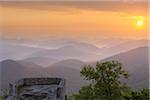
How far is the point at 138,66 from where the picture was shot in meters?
5.05

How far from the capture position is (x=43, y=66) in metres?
5.54

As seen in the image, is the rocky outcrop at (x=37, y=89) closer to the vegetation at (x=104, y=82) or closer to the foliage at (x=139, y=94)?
the vegetation at (x=104, y=82)

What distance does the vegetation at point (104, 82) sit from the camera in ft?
14.7

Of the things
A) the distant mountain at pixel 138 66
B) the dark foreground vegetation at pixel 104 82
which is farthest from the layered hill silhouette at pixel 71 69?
the dark foreground vegetation at pixel 104 82

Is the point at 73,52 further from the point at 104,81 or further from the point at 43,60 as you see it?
the point at 104,81

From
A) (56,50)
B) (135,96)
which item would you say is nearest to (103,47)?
(56,50)

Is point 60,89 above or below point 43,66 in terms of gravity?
below

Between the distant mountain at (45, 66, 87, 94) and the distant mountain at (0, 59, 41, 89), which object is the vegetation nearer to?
the distant mountain at (45, 66, 87, 94)

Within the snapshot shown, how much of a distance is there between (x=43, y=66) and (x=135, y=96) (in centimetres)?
158

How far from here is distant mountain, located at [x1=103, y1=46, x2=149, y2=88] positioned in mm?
4694

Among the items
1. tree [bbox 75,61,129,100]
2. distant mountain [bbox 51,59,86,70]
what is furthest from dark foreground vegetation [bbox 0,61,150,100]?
distant mountain [bbox 51,59,86,70]

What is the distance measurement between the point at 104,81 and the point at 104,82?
1 centimetres

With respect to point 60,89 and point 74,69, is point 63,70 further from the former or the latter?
point 60,89

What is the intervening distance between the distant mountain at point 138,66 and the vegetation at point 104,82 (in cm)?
22
